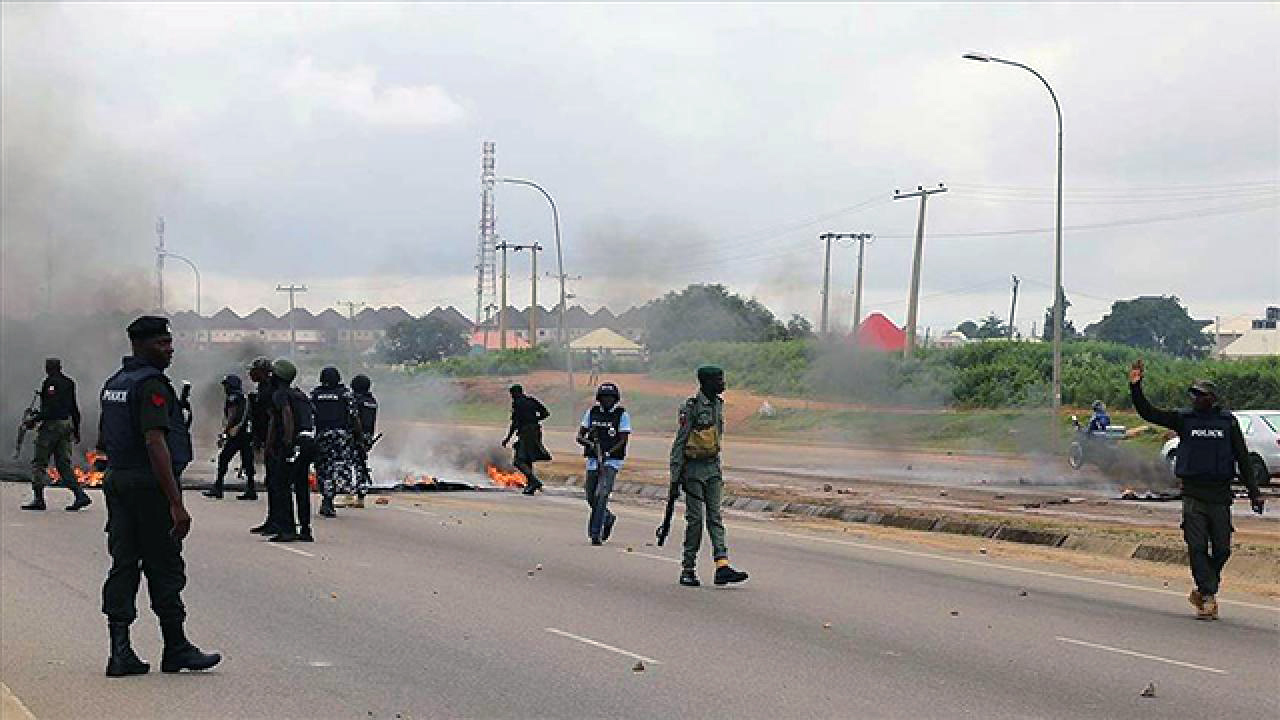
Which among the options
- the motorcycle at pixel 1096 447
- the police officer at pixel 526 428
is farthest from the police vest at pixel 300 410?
the motorcycle at pixel 1096 447

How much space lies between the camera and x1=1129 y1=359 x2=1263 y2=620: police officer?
12820 mm

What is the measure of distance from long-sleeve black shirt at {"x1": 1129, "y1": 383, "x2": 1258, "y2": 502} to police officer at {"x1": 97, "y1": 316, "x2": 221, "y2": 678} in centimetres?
738

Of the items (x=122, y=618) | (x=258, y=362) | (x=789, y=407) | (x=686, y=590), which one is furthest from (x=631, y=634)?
(x=789, y=407)

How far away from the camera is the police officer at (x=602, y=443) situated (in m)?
17.6

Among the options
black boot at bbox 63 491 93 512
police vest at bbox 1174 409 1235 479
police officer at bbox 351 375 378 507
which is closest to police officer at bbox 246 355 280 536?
police officer at bbox 351 375 378 507

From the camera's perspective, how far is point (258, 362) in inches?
767

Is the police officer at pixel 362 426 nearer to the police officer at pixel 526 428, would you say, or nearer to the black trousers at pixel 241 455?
the black trousers at pixel 241 455

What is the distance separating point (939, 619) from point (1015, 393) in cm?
3788

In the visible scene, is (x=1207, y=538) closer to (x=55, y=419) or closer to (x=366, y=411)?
(x=366, y=411)

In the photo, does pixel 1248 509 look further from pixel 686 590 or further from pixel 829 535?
pixel 686 590

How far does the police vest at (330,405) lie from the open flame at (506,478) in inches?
322

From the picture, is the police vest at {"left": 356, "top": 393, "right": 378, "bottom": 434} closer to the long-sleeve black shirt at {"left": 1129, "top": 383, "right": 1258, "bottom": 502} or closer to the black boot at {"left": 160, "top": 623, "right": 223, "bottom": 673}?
the long-sleeve black shirt at {"left": 1129, "top": 383, "right": 1258, "bottom": 502}

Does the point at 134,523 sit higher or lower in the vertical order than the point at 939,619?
higher

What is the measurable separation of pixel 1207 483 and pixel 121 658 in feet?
27.2
